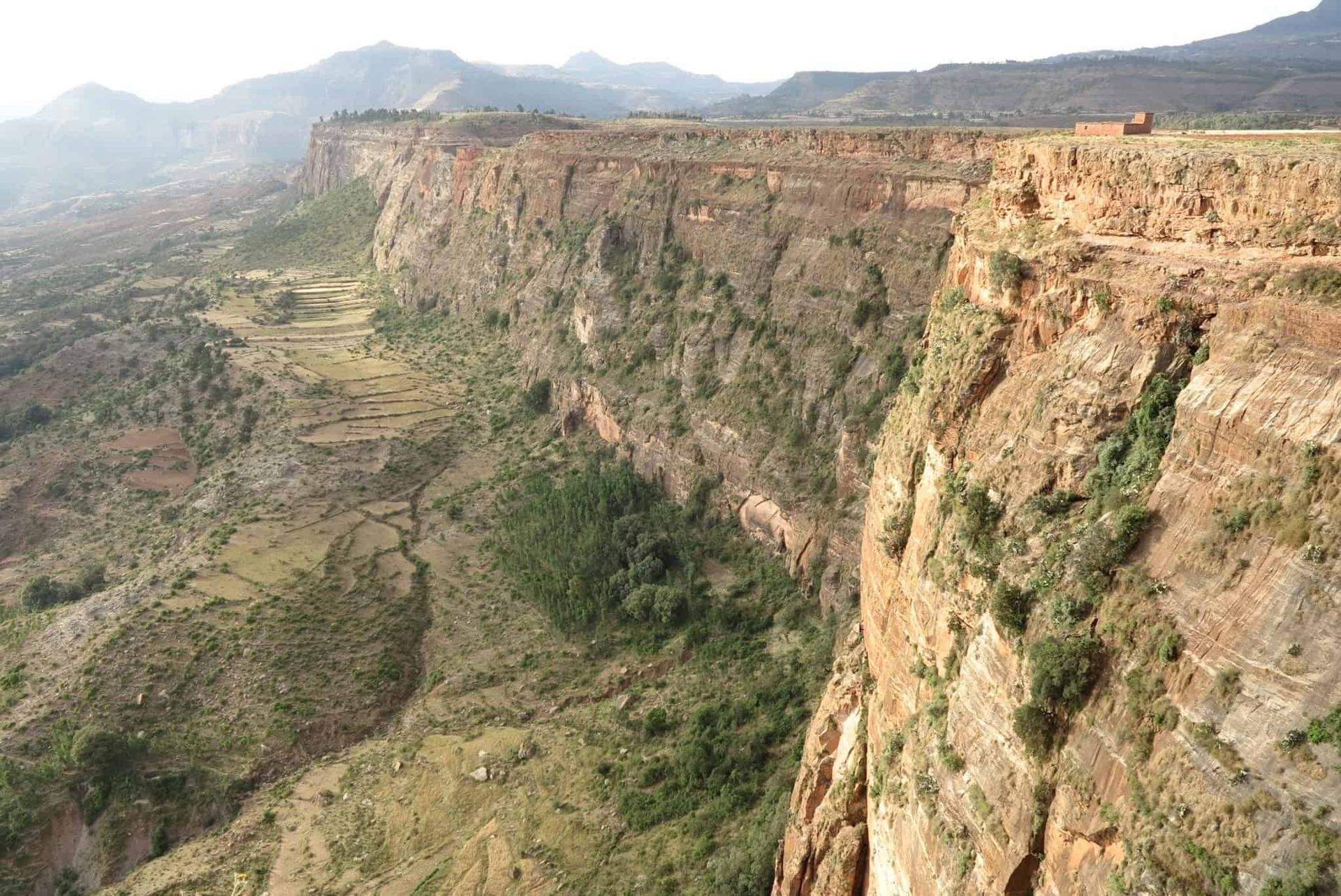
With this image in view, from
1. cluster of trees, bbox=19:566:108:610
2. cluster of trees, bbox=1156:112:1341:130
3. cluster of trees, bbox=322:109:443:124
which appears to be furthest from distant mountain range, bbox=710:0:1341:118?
cluster of trees, bbox=19:566:108:610

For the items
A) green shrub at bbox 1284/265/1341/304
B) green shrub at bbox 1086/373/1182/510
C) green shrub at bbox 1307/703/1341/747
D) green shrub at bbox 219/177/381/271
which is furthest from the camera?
green shrub at bbox 219/177/381/271

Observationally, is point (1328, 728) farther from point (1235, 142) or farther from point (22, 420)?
point (22, 420)

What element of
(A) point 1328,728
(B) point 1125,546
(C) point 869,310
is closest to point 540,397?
(C) point 869,310

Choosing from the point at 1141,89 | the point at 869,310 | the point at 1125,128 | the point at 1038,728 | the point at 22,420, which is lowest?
the point at 22,420

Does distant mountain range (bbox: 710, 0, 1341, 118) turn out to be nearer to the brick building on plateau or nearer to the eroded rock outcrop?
the brick building on plateau

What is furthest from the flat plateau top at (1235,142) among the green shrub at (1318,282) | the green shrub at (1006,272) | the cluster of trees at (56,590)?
the cluster of trees at (56,590)

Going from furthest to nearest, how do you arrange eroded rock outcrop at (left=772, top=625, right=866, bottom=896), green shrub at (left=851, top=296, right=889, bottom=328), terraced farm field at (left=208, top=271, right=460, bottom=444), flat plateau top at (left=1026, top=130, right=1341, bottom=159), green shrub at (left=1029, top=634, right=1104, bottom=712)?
terraced farm field at (left=208, top=271, right=460, bottom=444)
green shrub at (left=851, top=296, right=889, bottom=328)
eroded rock outcrop at (left=772, top=625, right=866, bottom=896)
flat plateau top at (left=1026, top=130, right=1341, bottom=159)
green shrub at (left=1029, top=634, right=1104, bottom=712)
